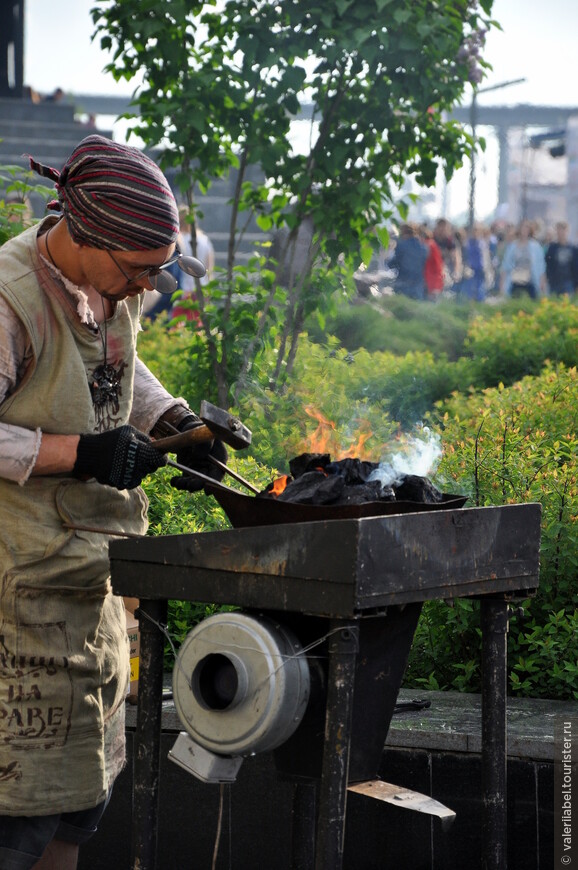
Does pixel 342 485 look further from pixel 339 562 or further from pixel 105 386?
pixel 105 386

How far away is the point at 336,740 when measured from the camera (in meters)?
2.56

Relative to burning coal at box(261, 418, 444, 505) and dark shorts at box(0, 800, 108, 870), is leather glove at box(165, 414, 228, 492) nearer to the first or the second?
burning coal at box(261, 418, 444, 505)

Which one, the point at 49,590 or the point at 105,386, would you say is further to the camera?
the point at 105,386

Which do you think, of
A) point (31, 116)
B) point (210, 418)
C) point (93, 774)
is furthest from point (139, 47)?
point (31, 116)

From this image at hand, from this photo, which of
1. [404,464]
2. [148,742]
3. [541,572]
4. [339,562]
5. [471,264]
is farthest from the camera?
[471,264]

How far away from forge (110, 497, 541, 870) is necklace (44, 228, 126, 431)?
326mm

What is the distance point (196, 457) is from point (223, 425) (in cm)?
28

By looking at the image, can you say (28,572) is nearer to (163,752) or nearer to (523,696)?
(163,752)

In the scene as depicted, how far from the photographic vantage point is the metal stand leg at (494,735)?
9.96 feet

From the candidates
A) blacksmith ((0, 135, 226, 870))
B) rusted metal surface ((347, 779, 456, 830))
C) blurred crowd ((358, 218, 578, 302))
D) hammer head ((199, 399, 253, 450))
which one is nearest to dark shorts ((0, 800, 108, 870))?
blacksmith ((0, 135, 226, 870))

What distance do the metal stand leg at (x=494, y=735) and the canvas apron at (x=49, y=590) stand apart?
1.00m

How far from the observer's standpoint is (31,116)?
19516mm

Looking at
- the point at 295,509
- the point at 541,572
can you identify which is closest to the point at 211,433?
the point at 295,509

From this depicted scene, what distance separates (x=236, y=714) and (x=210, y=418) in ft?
2.28
